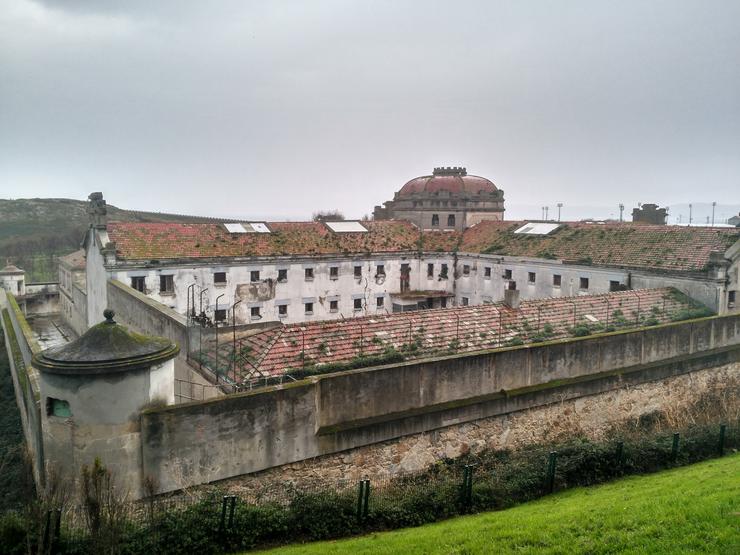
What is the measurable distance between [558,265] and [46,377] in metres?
31.2

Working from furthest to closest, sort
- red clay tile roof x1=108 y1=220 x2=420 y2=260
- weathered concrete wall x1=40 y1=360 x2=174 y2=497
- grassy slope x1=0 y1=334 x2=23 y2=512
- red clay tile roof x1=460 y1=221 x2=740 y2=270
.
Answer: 1. red clay tile roof x1=108 y1=220 x2=420 y2=260
2. red clay tile roof x1=460 y1=221 x2=740 y2=270
3. grassy slope x1=0 y1=334 x2=23 y2=512
4. weathered concrete wall x1=40 y1=360 x2=174 y2=497

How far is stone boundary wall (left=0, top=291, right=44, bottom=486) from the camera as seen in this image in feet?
40.0

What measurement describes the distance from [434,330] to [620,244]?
20.2m

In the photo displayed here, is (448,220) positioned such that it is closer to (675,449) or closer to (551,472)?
(675,449)

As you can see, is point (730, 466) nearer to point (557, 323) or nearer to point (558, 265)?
point (557, 323)

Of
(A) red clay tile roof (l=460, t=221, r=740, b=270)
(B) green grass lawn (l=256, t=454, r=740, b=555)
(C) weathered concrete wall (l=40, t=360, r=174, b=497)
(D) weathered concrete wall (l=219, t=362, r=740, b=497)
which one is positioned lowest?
(D) weathered concrete wall (l=219, t=362, r=740, b=497)

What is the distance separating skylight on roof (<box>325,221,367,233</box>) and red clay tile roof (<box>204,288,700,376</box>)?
870 inches

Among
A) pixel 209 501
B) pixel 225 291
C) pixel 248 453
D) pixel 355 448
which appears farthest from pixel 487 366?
pixel 225 291

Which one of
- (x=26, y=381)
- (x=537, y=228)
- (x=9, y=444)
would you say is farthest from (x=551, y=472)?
(x=537, y=228)

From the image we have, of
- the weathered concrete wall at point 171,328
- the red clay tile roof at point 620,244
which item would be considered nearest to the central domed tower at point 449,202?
the red clay tile roof at point 620,244

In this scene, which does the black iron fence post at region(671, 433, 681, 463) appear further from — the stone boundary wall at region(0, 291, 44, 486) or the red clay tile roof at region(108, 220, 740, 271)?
the red clay tile roof at region(108, 220, 740, 271)

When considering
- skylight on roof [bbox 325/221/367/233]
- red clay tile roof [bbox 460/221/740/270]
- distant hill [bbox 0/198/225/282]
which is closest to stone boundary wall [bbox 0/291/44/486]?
skylight on roof [bbox 325/221/367/233]

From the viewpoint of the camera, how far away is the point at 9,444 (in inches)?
802

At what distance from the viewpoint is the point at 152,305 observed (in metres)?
19.9
